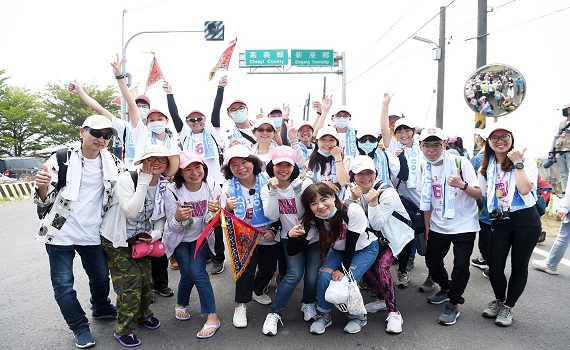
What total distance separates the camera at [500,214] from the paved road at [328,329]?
3.48 ft

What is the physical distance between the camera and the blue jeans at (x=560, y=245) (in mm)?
4930

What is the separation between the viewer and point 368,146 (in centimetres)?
443

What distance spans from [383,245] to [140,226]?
2.43 meters

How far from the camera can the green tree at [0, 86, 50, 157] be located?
101 ft

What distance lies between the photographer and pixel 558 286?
15.3ft

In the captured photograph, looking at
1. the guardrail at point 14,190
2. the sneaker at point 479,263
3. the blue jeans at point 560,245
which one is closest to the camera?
the blue jeans at point 560,245

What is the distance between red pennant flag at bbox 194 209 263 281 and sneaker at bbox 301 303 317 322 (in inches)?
29.8

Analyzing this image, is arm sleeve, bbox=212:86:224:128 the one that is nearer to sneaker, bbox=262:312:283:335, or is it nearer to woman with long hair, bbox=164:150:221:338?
woman with long hair, bbox=164:150:221:338

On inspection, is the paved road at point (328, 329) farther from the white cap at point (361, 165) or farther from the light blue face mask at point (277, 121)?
the light blue face mask at point (277, 121)

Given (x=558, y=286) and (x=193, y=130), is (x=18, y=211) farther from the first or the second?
(x=558, y=286)

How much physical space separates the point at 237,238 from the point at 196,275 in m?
0.53

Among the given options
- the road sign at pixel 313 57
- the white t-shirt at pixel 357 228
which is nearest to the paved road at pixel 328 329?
the white t-shirt at pixel 357 228

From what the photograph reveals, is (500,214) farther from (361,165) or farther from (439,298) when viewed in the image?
(361,165)

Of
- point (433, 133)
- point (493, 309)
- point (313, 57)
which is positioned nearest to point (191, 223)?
point (433, 133)
